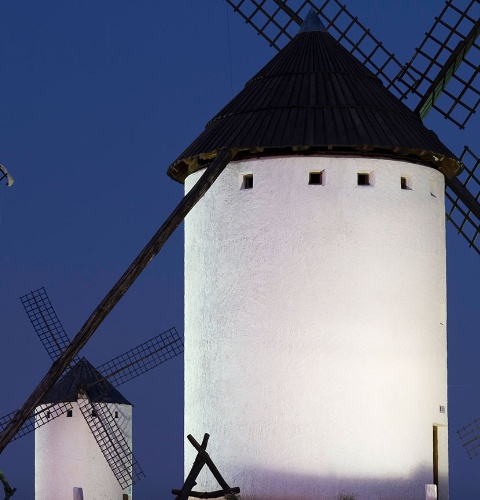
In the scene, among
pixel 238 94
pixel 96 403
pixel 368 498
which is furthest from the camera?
pixel 96 403

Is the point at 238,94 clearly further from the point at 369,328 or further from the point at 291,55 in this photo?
the point at 369,328

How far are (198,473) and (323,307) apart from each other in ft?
10.5

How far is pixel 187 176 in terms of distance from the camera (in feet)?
97.6

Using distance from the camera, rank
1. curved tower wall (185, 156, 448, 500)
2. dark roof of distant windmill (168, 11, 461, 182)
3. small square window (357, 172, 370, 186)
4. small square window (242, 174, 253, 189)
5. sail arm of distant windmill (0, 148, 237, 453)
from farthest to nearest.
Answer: small square window (242, 174, 253, 189) → small square window (357, 172, 370, 186) → dark roof of distant windmill (168, 11, 461, 182) → sail arm of distant windmill (0, 148, 237, 453) → curved tower wall (185, 156, 448, 500)

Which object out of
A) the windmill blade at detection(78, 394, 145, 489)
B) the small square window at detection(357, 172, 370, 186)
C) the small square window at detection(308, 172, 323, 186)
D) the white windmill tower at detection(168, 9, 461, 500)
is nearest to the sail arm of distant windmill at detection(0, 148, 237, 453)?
the white windmill tower at detection(168, 9, 461, 500)

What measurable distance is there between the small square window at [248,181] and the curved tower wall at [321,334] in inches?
3.7

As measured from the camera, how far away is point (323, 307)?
27.2 meters

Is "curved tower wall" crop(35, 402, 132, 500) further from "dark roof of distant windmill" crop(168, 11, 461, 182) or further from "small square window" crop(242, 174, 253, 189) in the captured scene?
"small square window" crop(242, 174, 253, 189)

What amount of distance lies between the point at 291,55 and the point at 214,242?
3.76 meters

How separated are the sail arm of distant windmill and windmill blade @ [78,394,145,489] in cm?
1237

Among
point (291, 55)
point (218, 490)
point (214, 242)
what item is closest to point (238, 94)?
point (291, 55)

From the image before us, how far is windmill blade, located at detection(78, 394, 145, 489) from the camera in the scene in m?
39.8

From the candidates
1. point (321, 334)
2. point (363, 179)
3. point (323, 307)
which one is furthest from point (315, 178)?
point (321, 334)

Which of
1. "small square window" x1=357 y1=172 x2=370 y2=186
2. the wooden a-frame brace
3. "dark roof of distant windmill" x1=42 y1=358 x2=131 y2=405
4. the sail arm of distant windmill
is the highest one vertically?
"dark roof of distant windmill" x1=42 y1=358 x2=131 y2=405
